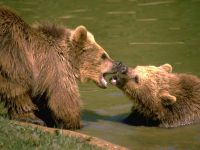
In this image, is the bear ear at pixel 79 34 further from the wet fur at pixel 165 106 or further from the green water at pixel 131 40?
the wet fur at pixel 165 106

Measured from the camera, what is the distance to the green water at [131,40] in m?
12.2

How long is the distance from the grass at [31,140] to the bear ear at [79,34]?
2369 millimetres

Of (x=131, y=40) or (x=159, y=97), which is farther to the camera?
(x=131, y=40)

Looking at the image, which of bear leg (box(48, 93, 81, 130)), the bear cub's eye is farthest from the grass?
the bear cub's eye

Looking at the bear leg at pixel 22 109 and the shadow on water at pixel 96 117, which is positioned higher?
the bear leg at pixel 22 109

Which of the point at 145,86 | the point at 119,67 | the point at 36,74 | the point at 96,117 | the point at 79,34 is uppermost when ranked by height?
the point at 79,34

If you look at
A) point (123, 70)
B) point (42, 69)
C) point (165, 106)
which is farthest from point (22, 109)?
point (165, 106)

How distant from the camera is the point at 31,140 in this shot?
9445mm

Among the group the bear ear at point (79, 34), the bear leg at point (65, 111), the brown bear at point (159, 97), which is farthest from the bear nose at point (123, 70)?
the bear leg at point (65, 111)

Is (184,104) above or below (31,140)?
below

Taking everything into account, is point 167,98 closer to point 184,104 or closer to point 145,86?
point 184,104

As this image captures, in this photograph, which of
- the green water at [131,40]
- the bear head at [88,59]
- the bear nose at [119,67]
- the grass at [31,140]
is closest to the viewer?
the grass at [31,140]

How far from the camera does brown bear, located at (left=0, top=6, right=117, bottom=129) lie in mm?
11070

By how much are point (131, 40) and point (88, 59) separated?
6.89m
